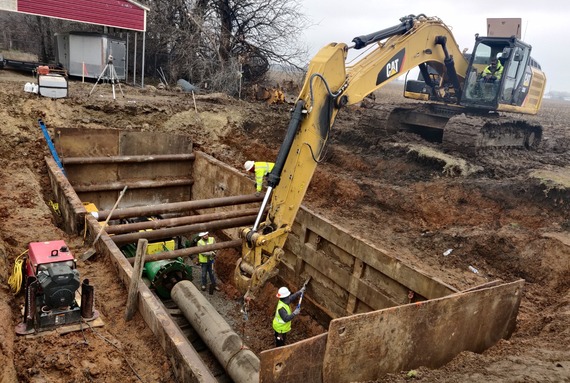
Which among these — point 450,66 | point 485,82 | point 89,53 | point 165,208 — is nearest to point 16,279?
point 165,208

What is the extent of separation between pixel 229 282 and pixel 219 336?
3.78m

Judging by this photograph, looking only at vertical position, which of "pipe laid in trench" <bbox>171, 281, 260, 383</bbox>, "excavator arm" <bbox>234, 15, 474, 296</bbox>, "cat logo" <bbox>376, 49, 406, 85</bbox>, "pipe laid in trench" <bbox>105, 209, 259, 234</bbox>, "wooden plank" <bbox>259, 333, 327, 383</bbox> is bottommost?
"pipe laid in trench" <bbox>171, 281, 260, 383</bbox>

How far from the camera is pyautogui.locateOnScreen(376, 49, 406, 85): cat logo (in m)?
7.52

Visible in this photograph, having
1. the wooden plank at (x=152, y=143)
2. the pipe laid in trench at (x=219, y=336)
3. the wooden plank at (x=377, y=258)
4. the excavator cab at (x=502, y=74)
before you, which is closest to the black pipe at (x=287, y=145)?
the pipe laid in trench at (x=219, y=336)

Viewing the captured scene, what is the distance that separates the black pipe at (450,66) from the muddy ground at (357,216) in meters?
1.78

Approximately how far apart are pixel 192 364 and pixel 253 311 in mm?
5092

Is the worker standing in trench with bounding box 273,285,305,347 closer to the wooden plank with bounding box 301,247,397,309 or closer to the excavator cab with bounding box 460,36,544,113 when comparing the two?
the wooden plank with bounding box 301,247,397,309

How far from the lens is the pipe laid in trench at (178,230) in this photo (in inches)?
281

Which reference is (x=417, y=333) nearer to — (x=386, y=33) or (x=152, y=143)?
(x=386, y=33)

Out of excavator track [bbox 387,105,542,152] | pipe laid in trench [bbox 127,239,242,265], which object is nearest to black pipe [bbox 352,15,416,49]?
pipe laid in trench [bbox 127,239,242,265]

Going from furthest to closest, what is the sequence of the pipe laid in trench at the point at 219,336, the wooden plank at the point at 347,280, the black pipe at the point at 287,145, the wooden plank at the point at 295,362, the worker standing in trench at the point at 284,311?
the wooden plank at the point at 347,280 → the worker standing in trench at the point at 284,311 → the black pipe at the point at 287,145 → the pipe laid in trench at the point at 219,336 → the wooden plank at the point at 295,362

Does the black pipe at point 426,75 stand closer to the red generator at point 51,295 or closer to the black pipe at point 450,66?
the black pipe at point 450,66

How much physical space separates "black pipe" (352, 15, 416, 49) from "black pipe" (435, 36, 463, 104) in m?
1.55

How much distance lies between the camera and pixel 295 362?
3.68 meters
